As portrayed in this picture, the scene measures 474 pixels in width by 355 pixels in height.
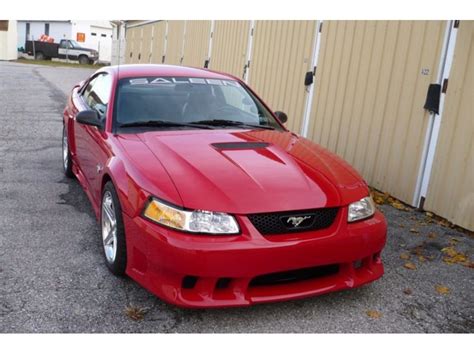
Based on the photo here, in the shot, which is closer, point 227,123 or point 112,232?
point 112,232

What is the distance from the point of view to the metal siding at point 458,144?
5074mm

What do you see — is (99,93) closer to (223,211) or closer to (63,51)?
(223,211)

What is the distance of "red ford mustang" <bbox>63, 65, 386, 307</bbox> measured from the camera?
2.93 m

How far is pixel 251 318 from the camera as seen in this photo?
3.14 m

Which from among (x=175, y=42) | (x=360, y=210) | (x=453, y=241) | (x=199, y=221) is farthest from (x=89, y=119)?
(x=175, y=42)

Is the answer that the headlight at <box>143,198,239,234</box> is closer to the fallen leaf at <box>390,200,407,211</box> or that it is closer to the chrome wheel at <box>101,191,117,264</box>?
Answer: the chrome wheel at <box>101,191,117,264</box>

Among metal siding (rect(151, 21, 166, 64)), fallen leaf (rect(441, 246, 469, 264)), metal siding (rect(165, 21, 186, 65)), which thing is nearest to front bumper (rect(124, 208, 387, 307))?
fallen leaf (rect(441, 246, 469, 264))

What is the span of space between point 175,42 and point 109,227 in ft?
46.9

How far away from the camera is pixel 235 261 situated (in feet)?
9.40

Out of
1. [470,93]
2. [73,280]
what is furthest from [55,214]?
[470,93]

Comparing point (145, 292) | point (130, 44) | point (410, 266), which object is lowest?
point (145, 292)

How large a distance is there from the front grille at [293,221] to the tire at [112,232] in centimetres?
96

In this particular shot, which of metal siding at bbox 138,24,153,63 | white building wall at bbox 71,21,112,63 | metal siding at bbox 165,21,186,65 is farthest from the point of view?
white building wall at bbox 71,21,112,63

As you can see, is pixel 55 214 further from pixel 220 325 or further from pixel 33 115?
pixel 33 115
